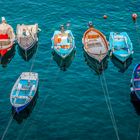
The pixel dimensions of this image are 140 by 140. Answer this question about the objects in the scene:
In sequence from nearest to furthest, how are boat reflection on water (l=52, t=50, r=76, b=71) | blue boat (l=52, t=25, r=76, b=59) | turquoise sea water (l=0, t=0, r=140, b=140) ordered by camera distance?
turquoise sea water (l=0, t=0, r=140, b=140) → boat reflection on water (l=52, t=50, r=76, b=71) → blue boat (l=52, t=25, r=76, b=59)

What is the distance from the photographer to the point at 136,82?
71500 millimetres

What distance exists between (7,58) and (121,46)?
2566cm

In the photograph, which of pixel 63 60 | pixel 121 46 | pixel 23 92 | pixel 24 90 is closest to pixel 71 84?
pixel 63 60

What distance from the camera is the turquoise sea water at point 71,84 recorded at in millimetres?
64938

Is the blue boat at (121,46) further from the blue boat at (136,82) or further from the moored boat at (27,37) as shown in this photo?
the moored boat at (27,37)

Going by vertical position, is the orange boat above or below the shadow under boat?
above

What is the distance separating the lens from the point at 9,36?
3381 inches

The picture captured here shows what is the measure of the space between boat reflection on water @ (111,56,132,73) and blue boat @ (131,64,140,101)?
4723 mm

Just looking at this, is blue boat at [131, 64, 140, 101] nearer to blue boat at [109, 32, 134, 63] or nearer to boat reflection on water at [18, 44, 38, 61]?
blue boat at [109, 32, 134, 63]

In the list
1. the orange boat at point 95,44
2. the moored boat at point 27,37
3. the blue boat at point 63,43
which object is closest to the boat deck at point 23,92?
the blue boat at point 63,43

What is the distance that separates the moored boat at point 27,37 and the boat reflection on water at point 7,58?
2.30 meters

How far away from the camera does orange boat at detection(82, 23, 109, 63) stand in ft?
262

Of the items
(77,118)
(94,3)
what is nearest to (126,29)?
(94,3)

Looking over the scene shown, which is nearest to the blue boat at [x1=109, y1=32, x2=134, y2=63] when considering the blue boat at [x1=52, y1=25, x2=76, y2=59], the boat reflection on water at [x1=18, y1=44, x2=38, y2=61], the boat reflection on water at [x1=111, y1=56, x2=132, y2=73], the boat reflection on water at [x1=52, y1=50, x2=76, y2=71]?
the boat reflection on water at [x1=111, y1=56, x2=132, y2=73]
